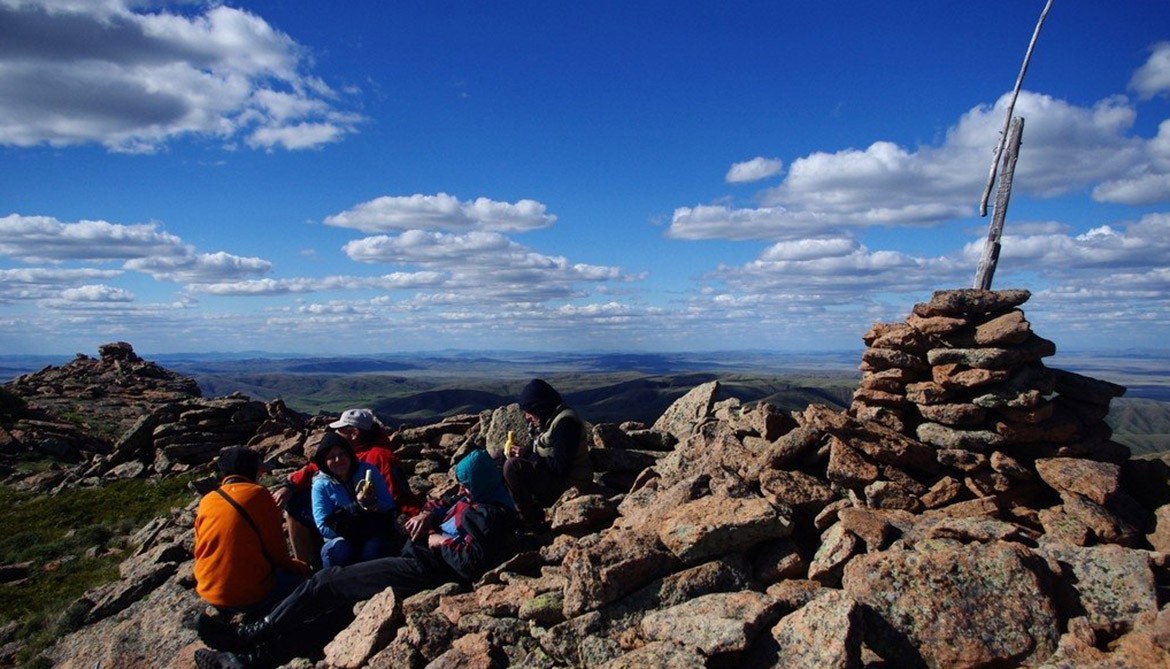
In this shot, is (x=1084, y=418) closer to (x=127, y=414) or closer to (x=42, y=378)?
(x=127, y=414)

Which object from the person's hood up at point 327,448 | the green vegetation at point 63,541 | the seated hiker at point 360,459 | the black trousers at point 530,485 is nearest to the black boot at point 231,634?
the seated hiker at point 360,459

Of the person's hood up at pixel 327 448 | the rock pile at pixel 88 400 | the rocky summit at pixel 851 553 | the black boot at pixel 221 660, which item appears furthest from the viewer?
the rock pile at pixel 88 400

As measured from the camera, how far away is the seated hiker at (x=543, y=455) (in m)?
12.4

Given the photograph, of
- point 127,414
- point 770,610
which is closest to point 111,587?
point 770,610

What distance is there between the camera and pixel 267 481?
2062 cm

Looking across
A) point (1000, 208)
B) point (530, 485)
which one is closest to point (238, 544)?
point (530, 485)

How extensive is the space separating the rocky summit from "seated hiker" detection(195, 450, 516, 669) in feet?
1.43

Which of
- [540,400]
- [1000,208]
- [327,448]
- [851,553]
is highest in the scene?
[1000,208]

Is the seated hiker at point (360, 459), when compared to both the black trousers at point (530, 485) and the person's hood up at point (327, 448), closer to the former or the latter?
the person's hood up at point (327, 448)

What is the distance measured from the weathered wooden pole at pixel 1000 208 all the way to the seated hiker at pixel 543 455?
29.6 ft

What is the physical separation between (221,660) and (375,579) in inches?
91.6

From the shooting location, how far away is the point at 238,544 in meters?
9.68

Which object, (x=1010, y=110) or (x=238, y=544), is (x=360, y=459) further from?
(x=1010, y=110)

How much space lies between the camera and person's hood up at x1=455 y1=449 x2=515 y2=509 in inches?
A: 431
